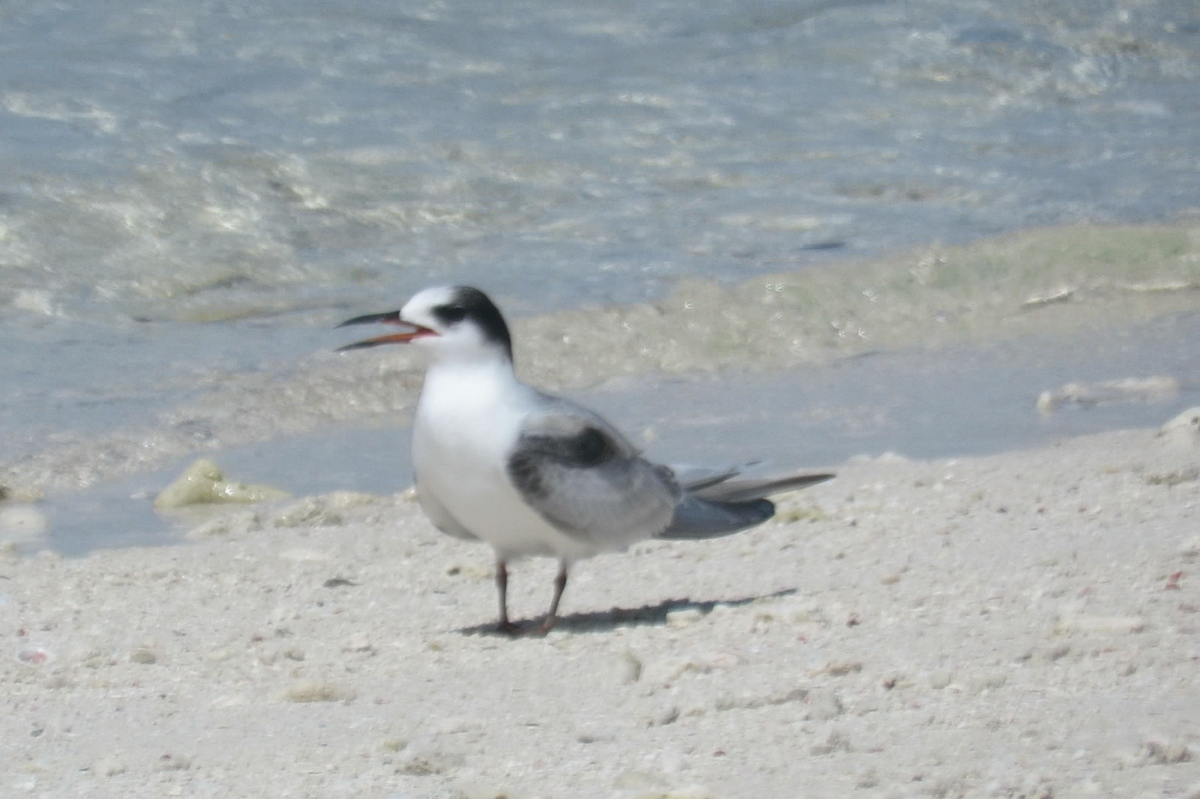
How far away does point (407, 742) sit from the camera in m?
2.98

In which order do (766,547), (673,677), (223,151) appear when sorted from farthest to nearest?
(223,151) → (766,547) → (673,677)

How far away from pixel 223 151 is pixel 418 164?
1140 millimetres

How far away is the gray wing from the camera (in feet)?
12.6

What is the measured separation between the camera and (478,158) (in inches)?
454

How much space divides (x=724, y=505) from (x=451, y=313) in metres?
0.83

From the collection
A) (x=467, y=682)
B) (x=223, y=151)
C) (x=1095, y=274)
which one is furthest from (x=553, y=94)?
(x=467, y=682)

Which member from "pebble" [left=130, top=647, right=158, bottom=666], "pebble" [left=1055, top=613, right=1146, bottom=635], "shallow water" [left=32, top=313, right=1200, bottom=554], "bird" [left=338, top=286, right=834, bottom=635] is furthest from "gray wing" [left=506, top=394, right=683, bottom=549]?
"shallow water" [left=32, top=313, right=1200, bottom=554]

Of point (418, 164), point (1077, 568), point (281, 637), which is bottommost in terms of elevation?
point (418, 164)

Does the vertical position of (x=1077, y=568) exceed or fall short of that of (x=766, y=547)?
it exceeds it

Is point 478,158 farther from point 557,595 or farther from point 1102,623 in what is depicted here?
point 1102,623

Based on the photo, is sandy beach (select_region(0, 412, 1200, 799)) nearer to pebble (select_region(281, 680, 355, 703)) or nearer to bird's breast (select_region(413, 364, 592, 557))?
pebble (select_region(281, 680, 355, 703))

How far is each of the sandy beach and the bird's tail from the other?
0.48ft

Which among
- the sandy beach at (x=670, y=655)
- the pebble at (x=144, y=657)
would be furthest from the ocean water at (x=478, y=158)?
the pebble at (x=144, y=657)

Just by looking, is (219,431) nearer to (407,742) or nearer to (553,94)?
(407,742)
